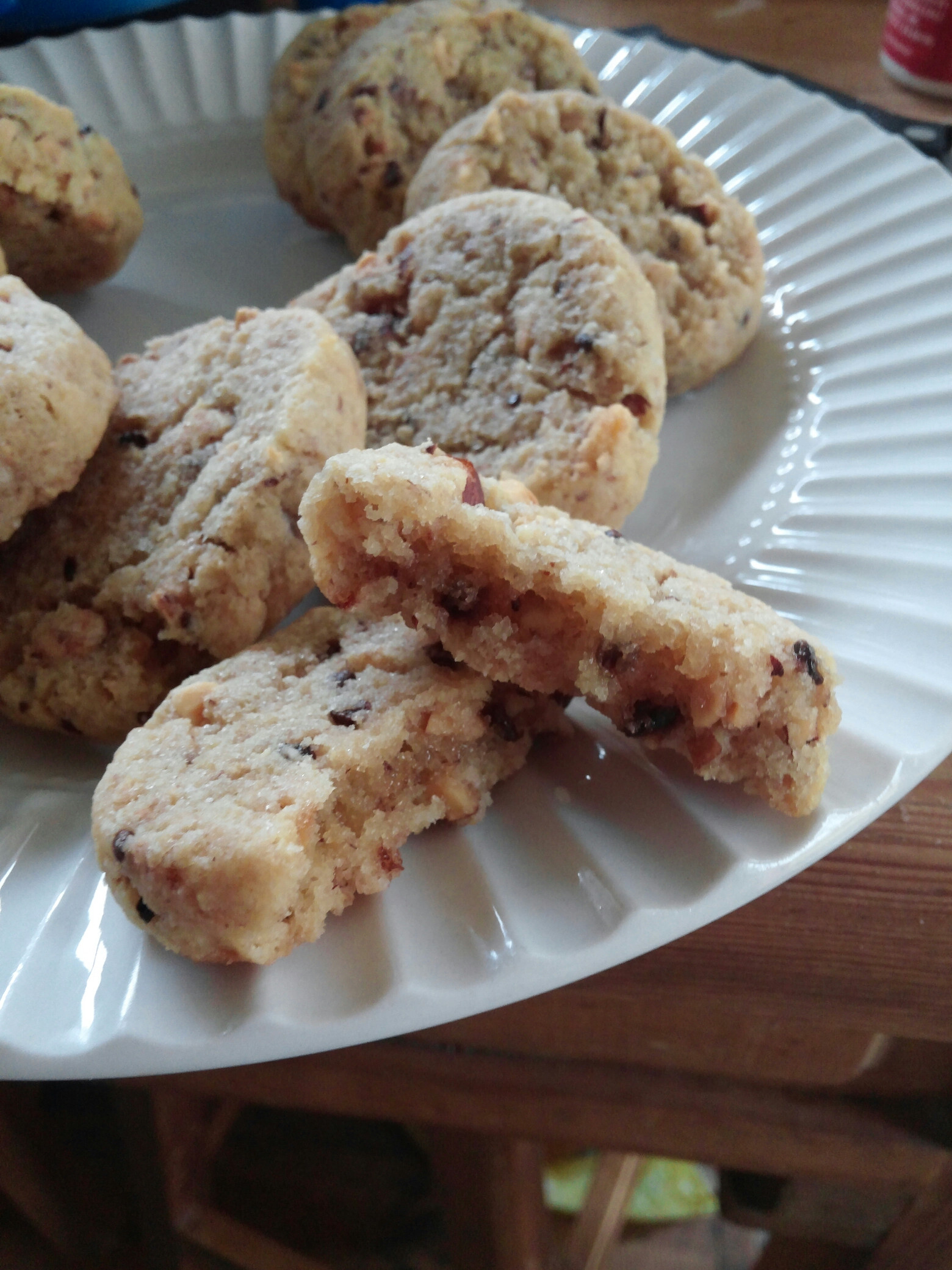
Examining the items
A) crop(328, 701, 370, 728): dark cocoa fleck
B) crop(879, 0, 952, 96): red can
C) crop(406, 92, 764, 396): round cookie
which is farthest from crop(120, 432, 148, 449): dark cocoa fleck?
crop(879, 0, 952, 96): red can

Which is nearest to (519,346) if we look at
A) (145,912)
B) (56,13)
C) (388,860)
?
(388,860)

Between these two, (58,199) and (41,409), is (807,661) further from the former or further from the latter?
(58,199)

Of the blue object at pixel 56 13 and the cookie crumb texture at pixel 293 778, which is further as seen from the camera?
the blue object at pixel 56 13

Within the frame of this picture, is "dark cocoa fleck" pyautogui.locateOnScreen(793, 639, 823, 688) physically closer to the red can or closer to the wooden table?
the wooden table

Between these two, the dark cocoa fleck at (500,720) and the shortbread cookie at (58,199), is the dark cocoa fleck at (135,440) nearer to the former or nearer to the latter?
the shortbread cookie at (58,199)

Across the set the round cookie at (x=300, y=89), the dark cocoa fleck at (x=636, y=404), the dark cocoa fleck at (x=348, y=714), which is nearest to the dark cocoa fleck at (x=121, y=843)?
the dark cocoa fleck at (x=348, y=714)

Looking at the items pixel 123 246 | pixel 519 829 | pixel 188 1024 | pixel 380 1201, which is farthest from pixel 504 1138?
pixel 123 246

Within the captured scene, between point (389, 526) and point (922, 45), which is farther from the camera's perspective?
point (922, 45)
